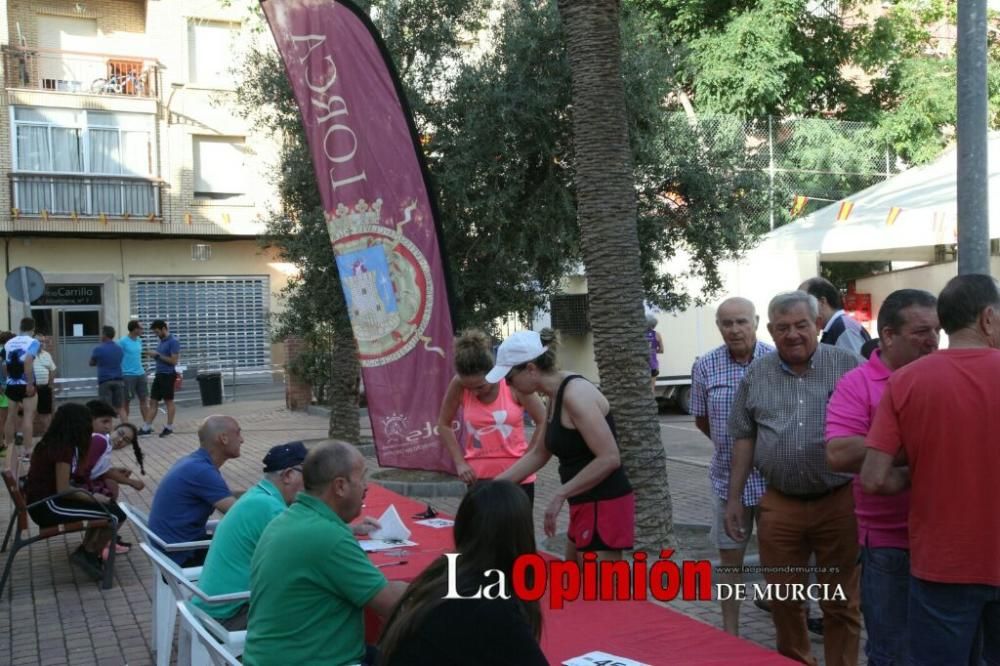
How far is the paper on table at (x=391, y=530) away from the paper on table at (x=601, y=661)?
1954mm

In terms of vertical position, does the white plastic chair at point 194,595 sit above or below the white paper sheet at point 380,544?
below

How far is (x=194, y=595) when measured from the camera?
4609 mm

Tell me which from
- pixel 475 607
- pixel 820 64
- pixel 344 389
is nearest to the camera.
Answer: pixel 475 607

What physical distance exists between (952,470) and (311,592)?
6.96ft

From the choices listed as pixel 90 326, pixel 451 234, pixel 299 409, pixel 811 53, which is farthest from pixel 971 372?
pixel 90 326

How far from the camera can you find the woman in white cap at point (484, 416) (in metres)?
6.09

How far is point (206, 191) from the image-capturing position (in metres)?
30.0

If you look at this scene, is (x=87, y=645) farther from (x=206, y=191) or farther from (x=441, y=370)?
(x=206, y=191)

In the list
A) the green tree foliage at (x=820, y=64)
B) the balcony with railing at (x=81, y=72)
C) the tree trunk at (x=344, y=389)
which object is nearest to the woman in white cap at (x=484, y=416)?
the tree trunk at (x=344, y=389)

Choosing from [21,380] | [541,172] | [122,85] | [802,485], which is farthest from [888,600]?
[122,85]

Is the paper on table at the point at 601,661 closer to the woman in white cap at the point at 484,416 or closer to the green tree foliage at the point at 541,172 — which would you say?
the woman in white cap at the point at 484,416

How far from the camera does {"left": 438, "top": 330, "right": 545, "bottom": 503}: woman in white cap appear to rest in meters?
6.09

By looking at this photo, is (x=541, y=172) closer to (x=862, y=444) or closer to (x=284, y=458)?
(x=284, y=458)

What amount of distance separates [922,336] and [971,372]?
0.54 metres
